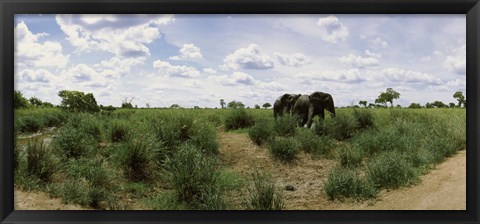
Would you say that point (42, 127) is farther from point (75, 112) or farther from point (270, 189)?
point (270, 189)

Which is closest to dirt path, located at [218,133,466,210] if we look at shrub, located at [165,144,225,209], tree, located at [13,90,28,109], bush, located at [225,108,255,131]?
bush, located at [225,108,255,131]

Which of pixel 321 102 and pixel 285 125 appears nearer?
pixel 321 102

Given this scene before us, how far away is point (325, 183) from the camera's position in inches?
167

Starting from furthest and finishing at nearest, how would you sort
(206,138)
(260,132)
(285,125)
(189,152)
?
(285,125) → (260,132) → (206,138) → (189,152)

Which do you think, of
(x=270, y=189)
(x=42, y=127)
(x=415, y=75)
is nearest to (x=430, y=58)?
(x=415, y=75)

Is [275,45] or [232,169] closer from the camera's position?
[275,45]

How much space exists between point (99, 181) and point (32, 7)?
1.65m

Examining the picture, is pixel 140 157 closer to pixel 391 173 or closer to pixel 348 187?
pixel 348 187

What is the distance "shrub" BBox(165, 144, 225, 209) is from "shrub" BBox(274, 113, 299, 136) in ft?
5.43

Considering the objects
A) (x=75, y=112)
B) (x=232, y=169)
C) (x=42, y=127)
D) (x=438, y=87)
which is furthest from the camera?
(x=232, y=169)

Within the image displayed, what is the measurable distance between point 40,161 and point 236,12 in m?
2.14

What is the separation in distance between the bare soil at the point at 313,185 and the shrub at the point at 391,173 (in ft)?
0.37

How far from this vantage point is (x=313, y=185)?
4.69 meters

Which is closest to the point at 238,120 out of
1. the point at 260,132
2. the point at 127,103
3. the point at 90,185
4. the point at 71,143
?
the point at 260,132
